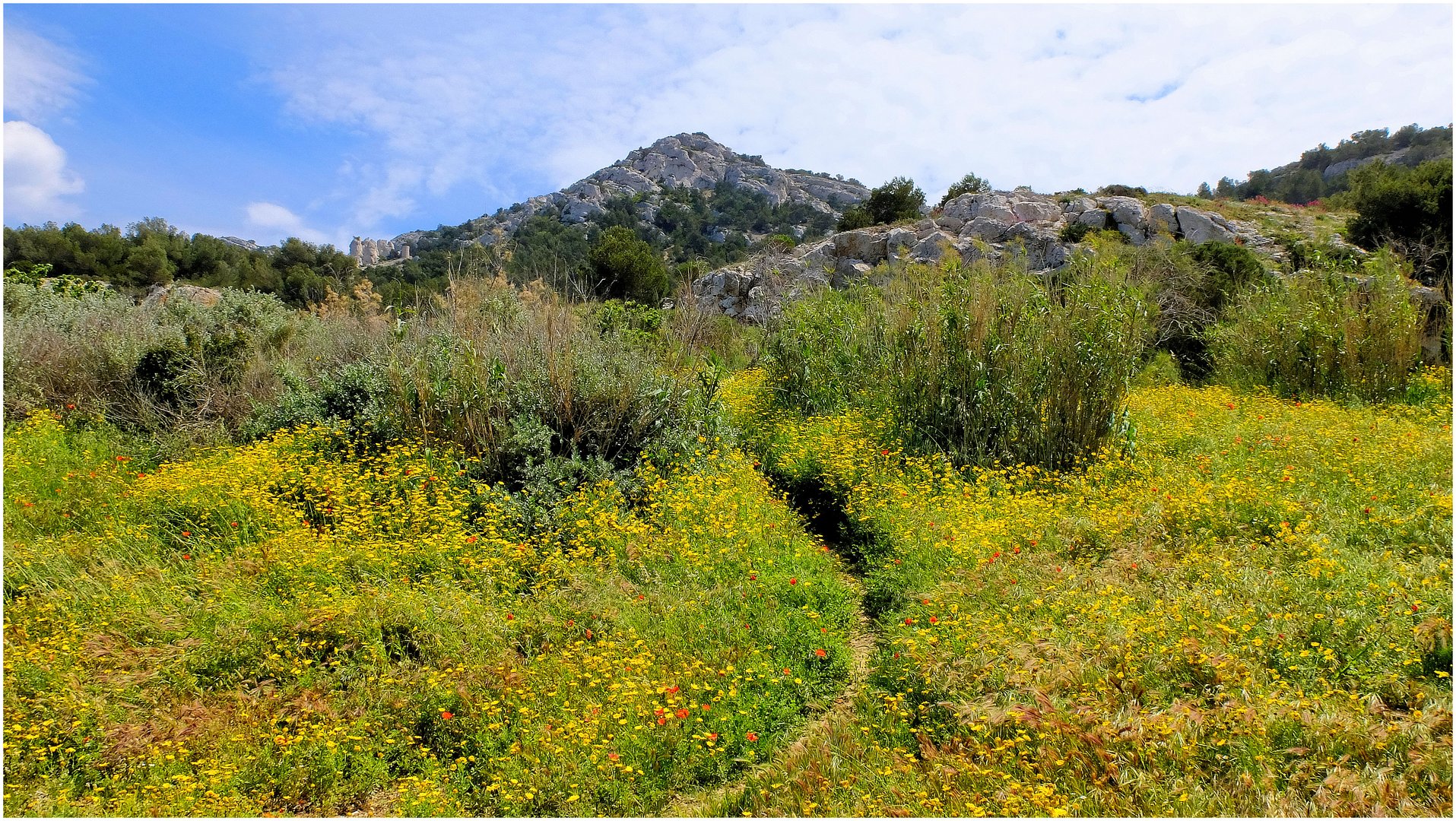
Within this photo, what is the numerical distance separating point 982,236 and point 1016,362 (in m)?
16.1

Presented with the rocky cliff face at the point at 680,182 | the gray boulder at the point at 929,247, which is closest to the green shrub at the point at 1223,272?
the gray boulder at the point at 929,247

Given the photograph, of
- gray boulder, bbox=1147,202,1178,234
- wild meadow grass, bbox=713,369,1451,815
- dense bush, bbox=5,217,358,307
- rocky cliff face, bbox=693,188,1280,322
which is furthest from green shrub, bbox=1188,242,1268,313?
dense bush, bbox=5,217,358,307

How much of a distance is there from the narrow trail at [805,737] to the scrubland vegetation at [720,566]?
0.07ft

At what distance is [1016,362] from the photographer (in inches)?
273

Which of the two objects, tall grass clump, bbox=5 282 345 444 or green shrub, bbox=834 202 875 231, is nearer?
tall grass clump, bbox=5 282 345 444

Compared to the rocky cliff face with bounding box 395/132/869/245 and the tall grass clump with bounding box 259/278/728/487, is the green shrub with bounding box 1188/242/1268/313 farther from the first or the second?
the rocky cliff face with bounding box 395/132/869/245

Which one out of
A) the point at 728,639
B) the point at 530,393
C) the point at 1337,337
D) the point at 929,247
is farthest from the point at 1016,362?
the point at 929,247

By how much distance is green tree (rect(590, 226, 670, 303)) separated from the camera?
922 inches

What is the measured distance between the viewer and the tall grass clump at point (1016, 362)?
6.80m

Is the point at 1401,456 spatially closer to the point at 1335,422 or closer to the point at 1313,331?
the point at 1335,422

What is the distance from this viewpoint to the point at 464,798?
10.6 ft

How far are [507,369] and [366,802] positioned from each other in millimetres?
4425

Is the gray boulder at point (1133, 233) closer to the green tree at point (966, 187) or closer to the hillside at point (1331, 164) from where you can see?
the green tree at point (966, 187)

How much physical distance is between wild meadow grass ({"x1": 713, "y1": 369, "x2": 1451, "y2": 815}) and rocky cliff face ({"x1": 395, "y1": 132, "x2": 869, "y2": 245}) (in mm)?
48090
